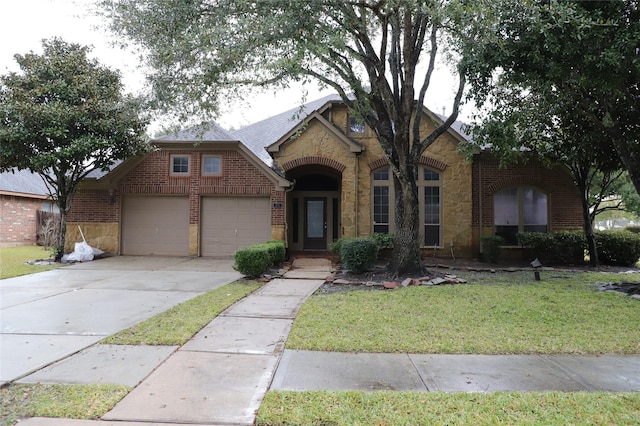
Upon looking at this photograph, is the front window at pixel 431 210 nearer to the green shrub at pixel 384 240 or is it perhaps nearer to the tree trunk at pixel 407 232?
the green shrub at pixel 384 240

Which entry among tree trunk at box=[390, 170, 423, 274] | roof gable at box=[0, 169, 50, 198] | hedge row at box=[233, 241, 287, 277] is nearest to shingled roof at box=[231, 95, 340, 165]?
hedge row at box=[233, 241, 287, 277]

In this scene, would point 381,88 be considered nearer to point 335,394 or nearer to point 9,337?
point 335,394

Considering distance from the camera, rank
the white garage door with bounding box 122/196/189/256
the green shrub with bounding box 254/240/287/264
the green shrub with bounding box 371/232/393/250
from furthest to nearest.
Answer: the white garage door with bounding box 122/196/189/256, the green shrub with bounding box 371/232/393/250, the green shrub with bounding box 254/240/287/264

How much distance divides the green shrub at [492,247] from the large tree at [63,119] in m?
12.1

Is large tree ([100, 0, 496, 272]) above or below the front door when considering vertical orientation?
above

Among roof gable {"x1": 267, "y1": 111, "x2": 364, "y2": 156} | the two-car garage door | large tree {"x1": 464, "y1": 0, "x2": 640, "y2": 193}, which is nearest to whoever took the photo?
large tree {"x1": 464, "y1": 0, "x2": 640, "y2": 193}

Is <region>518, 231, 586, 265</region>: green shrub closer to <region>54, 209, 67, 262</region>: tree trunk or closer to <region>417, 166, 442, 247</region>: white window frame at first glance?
<region>417, 166, 442, 247</region>: white window frame

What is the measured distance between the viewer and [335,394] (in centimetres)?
353

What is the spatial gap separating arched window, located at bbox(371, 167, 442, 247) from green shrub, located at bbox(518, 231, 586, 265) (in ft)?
10.1

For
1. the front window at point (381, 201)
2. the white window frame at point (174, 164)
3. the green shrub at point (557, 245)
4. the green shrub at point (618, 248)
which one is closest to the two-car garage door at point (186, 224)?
the white window frame at point (174, 164)

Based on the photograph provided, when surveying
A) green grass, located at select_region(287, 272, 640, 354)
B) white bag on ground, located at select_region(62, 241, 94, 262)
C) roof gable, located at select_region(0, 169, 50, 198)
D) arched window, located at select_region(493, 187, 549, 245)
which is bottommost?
green grass, located at select_region(287, 272, 640, 354)

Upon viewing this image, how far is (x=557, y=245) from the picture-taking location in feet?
43.0

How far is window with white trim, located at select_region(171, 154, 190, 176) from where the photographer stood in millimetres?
14828

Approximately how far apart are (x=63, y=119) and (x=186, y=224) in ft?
17.3
